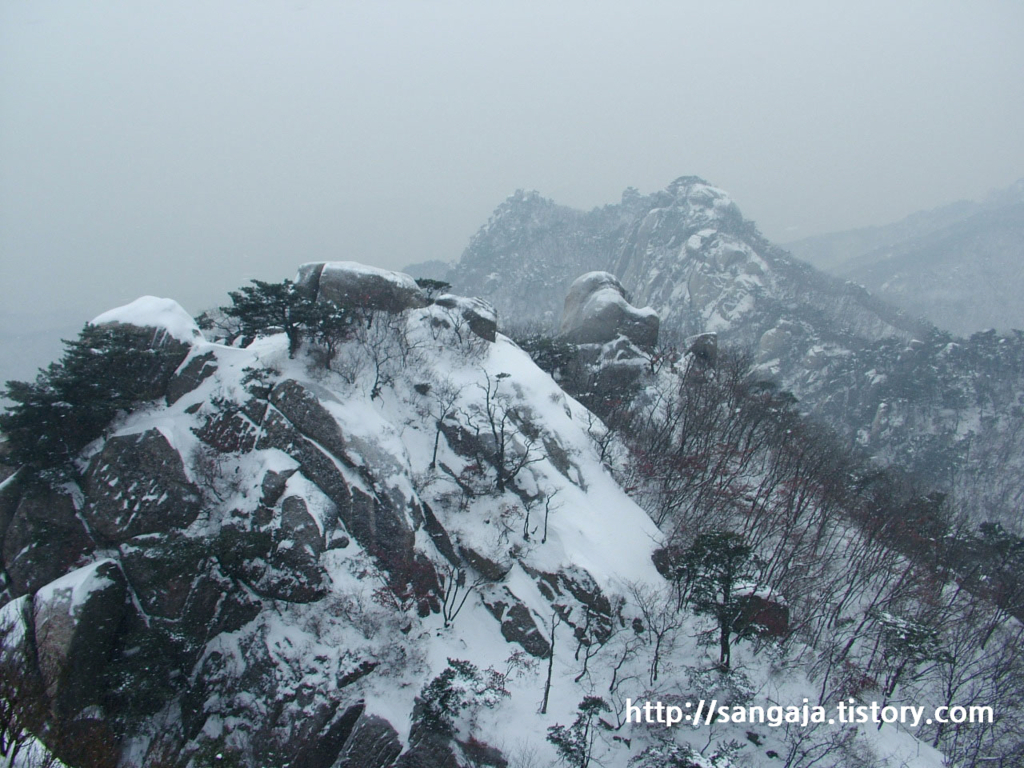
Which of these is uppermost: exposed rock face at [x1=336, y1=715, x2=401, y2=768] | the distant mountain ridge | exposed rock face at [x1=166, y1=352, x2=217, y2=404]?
the distant mountain ridge

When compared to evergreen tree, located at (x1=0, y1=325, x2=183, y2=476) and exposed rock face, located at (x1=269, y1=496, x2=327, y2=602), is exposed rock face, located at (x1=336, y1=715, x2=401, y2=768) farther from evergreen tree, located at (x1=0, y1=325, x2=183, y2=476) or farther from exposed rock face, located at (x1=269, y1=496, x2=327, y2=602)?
evergreen tree, located at (x1=0, y1=325, x2=183, y2=476)

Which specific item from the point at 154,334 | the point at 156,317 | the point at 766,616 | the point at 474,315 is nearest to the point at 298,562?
the point at 154,334

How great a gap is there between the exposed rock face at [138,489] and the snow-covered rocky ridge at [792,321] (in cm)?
5443

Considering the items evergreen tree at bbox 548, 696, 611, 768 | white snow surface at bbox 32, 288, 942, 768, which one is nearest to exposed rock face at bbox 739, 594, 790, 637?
white snow surface at bbox 32, 288, 942, 768

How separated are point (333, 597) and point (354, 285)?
17.9 meters

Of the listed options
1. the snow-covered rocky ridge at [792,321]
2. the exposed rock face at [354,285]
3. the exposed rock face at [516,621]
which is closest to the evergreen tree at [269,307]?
the exposed rock face at [354,285]

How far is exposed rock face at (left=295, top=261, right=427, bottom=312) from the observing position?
2669 centimetres

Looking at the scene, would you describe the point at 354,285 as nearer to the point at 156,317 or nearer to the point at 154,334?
the point at 156,317

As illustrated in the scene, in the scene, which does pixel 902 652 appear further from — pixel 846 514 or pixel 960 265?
pixel 960 265

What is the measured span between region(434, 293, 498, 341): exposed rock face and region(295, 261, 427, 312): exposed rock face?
163 inches

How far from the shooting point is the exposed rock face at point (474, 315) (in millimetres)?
31625

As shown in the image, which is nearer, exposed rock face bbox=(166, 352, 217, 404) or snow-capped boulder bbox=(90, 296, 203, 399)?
snow-capped boulder bbox=(90, 296, 203, 399)

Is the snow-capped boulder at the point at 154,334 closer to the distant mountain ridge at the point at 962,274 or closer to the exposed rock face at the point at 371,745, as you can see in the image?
the exposed rock face at the point at 371,745

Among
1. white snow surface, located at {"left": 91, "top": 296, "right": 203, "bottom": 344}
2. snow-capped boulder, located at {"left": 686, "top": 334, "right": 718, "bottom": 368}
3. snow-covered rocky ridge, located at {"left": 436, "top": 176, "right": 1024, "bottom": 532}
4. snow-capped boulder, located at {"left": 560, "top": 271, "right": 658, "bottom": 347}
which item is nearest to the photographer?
white snow surface, located at {"left": 91, "top": 296, "right": 203, "bottom": 344}
